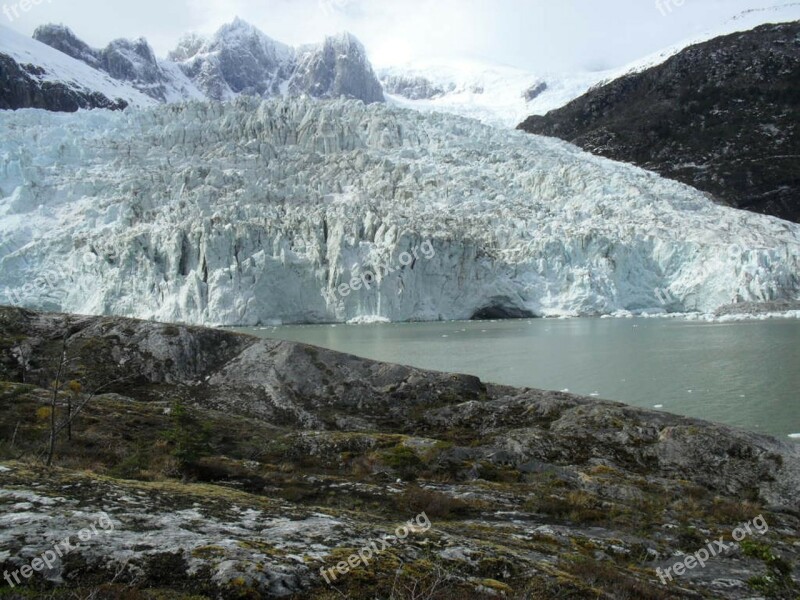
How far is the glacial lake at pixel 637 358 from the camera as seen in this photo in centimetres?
1836

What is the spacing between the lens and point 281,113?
74.2 meters

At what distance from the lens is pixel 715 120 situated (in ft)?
400

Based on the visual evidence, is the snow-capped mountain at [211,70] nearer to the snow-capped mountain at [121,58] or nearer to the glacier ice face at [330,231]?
the snow-capped mountain at [121,58]

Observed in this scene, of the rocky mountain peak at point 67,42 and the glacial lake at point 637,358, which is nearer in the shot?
the glacial lake at point 637,358

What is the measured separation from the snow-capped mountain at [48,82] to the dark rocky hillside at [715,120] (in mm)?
104916

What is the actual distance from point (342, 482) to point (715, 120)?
5567 inches

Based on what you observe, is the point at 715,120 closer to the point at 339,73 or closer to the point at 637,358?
the point at 339,73

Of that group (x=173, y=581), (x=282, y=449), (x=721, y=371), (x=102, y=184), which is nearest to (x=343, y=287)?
(x=102, y=184)

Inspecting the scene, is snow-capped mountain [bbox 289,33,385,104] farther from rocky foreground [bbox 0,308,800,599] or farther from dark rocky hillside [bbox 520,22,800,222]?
rocky foreground [bbox 0,308,800,599]

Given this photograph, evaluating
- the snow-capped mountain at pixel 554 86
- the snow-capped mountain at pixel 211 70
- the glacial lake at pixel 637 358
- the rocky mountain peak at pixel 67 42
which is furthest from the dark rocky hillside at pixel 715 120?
the rocky mountain peak at pixel 67 42

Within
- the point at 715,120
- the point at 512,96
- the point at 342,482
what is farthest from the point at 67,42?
the point at 342,482

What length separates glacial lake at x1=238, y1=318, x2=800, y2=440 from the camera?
60.2 ft

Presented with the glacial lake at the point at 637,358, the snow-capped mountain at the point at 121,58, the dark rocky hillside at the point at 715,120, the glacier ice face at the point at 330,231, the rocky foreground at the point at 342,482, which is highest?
the snow-capped mountain at the point at 121,58

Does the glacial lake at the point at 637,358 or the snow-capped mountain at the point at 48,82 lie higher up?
the snow-capped mountain at the point at 48,82
